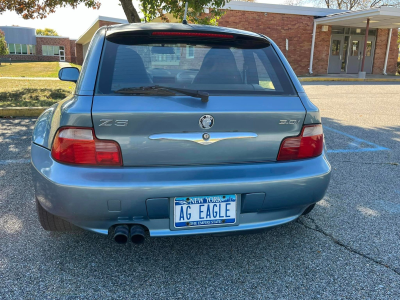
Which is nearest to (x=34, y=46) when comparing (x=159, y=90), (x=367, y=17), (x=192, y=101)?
(x=367, y=17)

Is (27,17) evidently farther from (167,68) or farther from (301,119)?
(301,119)

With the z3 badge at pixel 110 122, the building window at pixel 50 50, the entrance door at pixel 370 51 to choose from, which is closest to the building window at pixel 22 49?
the building window at pixel 50 50

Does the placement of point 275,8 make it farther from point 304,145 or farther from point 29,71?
point 304,145

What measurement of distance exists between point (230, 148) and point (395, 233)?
1724mm

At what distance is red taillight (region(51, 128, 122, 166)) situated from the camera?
80.6 inches

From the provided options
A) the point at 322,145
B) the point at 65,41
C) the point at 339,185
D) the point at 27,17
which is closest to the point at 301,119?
the point at 322,145

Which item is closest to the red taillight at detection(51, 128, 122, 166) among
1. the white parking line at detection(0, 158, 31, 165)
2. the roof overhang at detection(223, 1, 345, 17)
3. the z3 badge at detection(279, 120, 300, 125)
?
the z3 badge at detection(279, 120, 300, 125)

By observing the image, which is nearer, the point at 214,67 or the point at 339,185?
the point at 214,67

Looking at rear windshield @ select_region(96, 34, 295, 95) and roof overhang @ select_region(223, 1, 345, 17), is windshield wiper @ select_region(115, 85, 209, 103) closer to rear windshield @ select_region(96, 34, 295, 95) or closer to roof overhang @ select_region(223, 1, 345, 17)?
rear windshield @ select_region(96, 34, 295, 95)

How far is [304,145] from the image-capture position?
234 cm

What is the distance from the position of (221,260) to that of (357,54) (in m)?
25.9

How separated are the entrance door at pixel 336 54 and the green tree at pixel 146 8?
1716cm

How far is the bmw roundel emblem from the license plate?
0.42 metres

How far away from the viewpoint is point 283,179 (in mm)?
2207
